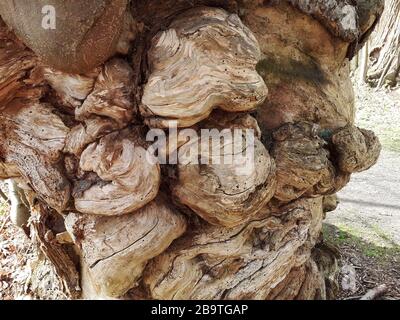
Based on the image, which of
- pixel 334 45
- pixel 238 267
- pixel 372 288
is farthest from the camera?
pixel 372 288

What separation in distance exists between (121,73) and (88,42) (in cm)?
25

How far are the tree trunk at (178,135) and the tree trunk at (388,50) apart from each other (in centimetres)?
698

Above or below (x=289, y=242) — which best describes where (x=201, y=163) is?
above

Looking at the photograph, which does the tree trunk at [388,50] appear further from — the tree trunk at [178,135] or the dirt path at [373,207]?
the tree trunk at [178,135]

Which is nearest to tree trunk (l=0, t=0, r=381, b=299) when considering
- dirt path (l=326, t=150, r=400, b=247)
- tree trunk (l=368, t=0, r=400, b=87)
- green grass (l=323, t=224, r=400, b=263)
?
green grass (l=323, t=224, r=400, b=263)

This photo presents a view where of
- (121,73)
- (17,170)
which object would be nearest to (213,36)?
(121,73)

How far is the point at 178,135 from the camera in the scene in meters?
2.14

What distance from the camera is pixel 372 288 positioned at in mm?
3508

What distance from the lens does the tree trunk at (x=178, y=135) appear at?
205cm

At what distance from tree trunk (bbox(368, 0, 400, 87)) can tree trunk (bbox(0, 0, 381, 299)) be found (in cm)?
698

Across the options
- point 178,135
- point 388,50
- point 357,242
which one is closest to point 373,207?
point 357,242

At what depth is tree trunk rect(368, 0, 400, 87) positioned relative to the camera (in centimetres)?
903

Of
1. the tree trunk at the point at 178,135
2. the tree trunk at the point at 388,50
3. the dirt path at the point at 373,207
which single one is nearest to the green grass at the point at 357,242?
the dirt path at the point at 373,207

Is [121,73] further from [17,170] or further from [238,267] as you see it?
[238,267]
